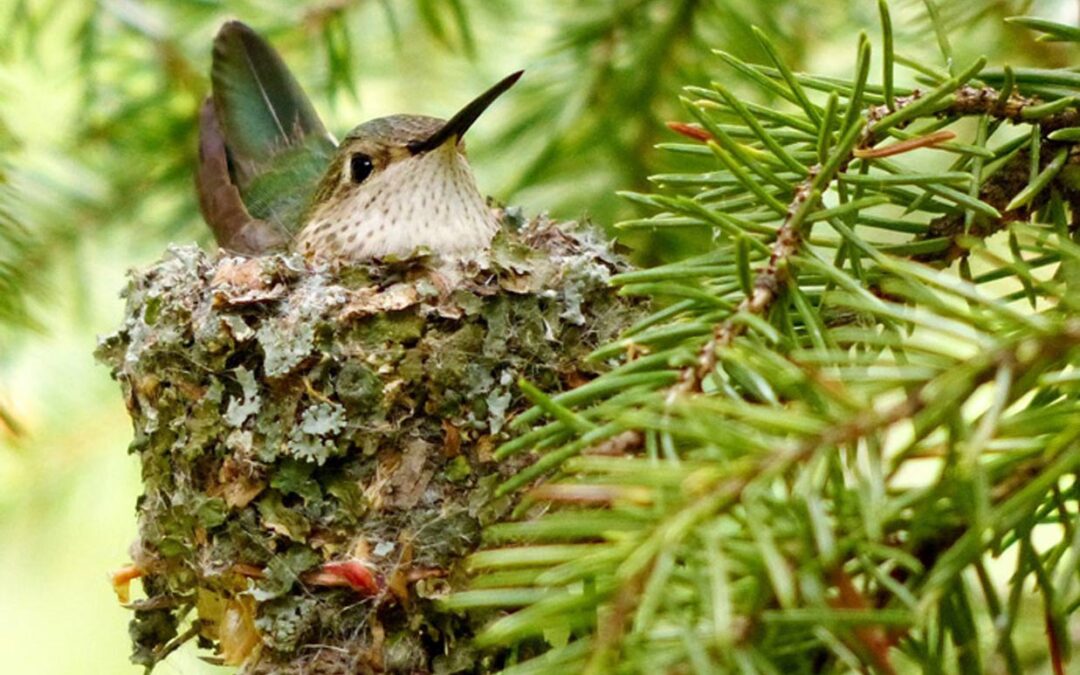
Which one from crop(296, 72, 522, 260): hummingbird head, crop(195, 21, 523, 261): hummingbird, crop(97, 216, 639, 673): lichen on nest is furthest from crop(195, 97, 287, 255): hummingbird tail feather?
crop(97, 216, 639, 673): lichen on nest

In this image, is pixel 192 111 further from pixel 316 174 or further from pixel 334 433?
pixel 334 433

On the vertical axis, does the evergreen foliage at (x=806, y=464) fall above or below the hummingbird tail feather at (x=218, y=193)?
below

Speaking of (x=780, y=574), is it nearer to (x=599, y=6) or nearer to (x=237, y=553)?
(x=237, y=553)

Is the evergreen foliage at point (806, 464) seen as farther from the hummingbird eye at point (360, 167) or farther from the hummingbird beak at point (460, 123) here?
the hummingbird eye at point (360, 167)

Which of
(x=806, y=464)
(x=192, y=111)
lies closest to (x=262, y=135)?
(x=192, y=111)

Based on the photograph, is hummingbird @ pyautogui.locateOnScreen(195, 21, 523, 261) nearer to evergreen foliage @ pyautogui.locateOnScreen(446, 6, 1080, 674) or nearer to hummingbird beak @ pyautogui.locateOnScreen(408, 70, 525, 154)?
hummingbird beak @ pyautogui.locateOnScreen(408, 70, 525, 154)

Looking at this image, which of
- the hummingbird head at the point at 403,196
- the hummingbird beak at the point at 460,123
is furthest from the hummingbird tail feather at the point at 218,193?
the hummingbird beak at the point at 460,123
